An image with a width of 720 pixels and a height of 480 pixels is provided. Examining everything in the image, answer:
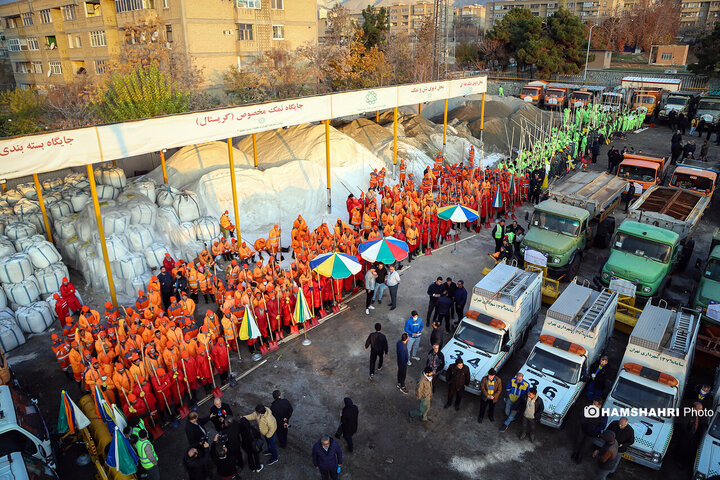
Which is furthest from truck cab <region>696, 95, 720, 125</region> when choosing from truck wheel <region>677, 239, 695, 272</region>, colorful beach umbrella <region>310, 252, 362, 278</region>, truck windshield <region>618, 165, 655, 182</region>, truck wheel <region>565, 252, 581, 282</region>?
colorful beach umbrella <region>310, 252, 362, 278</region>

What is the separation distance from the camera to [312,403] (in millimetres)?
10539

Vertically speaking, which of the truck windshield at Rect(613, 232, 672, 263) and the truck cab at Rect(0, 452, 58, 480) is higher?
the truck windshield at Rect(613, 232, 672, 263)

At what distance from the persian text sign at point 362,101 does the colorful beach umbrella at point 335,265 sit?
8.62 metres

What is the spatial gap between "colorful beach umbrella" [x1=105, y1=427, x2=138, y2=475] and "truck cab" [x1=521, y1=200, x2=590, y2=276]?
39.1 feet

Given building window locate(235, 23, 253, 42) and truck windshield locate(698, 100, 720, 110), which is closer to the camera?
truck windshield locate(698, 100, 720, 110)

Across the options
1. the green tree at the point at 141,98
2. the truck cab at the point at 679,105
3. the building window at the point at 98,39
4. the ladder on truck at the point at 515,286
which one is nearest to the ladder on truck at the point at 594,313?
the ladder on truck at the point at 515,286

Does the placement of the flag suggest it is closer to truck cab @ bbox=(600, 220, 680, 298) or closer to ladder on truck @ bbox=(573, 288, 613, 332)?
truck cab @ bbox=(600, 220, 680, 298)

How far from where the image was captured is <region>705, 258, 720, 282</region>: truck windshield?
12.7 m

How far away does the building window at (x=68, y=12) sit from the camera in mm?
44250

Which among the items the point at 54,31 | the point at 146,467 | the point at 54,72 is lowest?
the point at 146,467

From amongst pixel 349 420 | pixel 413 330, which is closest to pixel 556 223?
pixel 413 330

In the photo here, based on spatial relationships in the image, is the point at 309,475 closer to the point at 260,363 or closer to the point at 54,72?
the point at 260,363

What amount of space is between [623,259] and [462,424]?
745cm

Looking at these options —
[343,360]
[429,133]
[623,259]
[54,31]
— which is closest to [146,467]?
[343,360]
